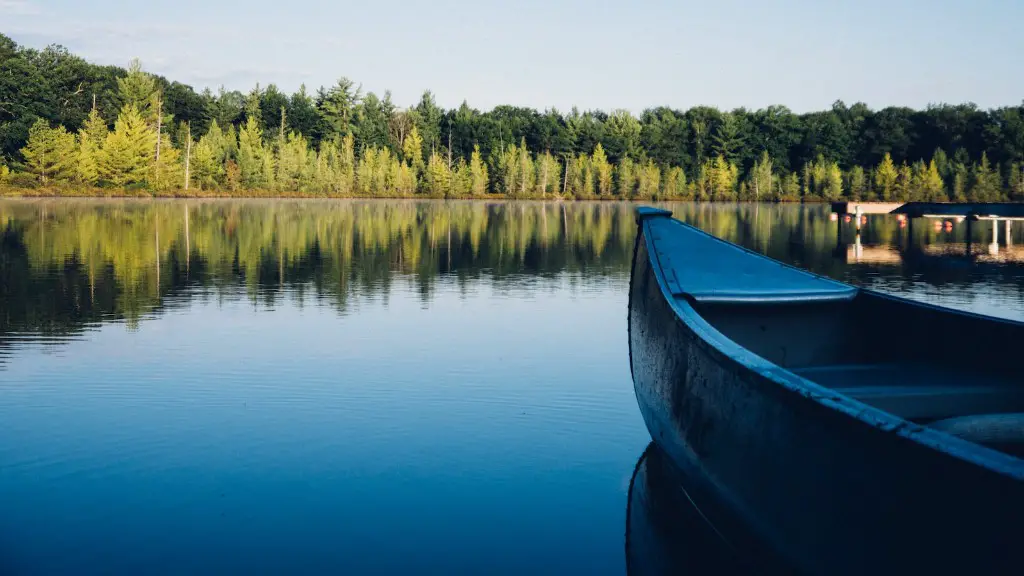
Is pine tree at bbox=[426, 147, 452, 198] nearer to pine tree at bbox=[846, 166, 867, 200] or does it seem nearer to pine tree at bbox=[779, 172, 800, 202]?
pine tree at bbox=[779, 172, 800, 202]

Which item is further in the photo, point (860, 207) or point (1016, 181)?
point (1016, 181)

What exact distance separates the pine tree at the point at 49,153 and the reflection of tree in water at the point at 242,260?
126 feet

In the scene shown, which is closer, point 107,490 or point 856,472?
point 856,472

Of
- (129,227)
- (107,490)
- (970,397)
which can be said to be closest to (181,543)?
(107,490)

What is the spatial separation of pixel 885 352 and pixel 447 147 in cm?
10999

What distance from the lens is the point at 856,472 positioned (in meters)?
3.72

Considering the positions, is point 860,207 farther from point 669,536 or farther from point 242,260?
point 669,536

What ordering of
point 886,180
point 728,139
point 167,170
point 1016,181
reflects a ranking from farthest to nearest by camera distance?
point 728,139
point 886,180
point 1016,181
point 167,170

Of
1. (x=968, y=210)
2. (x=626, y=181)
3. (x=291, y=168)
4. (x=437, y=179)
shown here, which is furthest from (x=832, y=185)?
(x=968, y=210)

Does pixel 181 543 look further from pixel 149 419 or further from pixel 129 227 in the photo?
pixel 129 227

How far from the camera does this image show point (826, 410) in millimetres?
3850

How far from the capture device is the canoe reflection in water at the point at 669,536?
5.51 meters

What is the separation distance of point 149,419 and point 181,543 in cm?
291

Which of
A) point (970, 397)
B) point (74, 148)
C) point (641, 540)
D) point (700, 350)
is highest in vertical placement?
point (74, 148)
